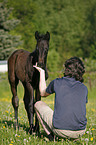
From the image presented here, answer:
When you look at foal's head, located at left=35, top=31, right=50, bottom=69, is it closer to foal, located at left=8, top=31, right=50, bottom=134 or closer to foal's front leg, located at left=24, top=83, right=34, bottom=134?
foal, located at left=8, top=31, right=50, bottom=134

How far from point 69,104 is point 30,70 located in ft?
5.61

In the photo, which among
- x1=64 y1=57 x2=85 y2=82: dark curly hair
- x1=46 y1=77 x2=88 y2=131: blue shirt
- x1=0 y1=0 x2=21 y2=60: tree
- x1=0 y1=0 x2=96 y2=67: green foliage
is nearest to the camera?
x1=46 y1=77 x2=88 y2=131: blue shirt

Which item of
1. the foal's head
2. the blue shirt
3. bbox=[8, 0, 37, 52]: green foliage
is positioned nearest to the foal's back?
the foal's head

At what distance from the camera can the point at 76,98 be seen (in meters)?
3.78

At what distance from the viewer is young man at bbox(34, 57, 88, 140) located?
3.75m

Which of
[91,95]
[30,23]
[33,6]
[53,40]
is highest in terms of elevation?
[33,6]

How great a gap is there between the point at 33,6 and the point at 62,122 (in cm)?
4402

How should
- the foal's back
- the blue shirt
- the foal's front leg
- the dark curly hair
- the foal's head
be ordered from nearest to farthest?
the blue shirt < the dark curly hair < the foal's head < the foal's front leg < the foal's back

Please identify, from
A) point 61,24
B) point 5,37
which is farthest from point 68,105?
point 61,24

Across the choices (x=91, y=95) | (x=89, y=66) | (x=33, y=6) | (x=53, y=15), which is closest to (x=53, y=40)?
(x=53, y=15)

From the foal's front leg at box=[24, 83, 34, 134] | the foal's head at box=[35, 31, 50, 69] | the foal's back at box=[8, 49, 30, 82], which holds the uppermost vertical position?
the foal's head at box=[35, 31, 50, 69]

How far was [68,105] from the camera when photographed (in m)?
3.75

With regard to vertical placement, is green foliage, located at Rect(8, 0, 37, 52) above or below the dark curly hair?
above

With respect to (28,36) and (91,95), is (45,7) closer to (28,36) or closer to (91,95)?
(28,36)
